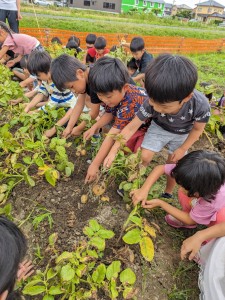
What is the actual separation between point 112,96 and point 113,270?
3.25ft

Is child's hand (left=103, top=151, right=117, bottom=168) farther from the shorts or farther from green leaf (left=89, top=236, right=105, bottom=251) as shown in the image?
green leaf (left=89, top=236, right=105, bottom=251)

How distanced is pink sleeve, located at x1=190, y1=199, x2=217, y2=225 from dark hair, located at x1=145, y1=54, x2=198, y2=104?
1.88 ft

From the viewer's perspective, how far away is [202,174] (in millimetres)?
1424

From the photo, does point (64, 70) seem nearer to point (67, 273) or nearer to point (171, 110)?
point (171, 110)

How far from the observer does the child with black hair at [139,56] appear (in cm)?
371

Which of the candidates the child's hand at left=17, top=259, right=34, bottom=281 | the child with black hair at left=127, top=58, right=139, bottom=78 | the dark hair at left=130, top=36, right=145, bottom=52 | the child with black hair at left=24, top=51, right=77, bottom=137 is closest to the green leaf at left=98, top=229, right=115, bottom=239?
the child's hand at left=17, top=259, right=34, bottom=281

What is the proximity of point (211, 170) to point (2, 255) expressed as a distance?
1008 millimetres

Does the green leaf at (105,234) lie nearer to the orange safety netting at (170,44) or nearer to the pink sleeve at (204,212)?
the pink sleeve at (204,212)

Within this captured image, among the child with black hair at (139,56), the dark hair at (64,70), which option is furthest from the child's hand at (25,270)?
the child with black hair at (139,56)

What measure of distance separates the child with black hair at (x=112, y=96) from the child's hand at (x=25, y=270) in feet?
2.01

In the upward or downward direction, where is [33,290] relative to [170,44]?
upward

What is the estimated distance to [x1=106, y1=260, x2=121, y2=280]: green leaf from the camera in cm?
134

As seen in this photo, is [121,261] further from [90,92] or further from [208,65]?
[208,65]

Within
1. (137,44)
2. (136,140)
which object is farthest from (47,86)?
(137,44)
